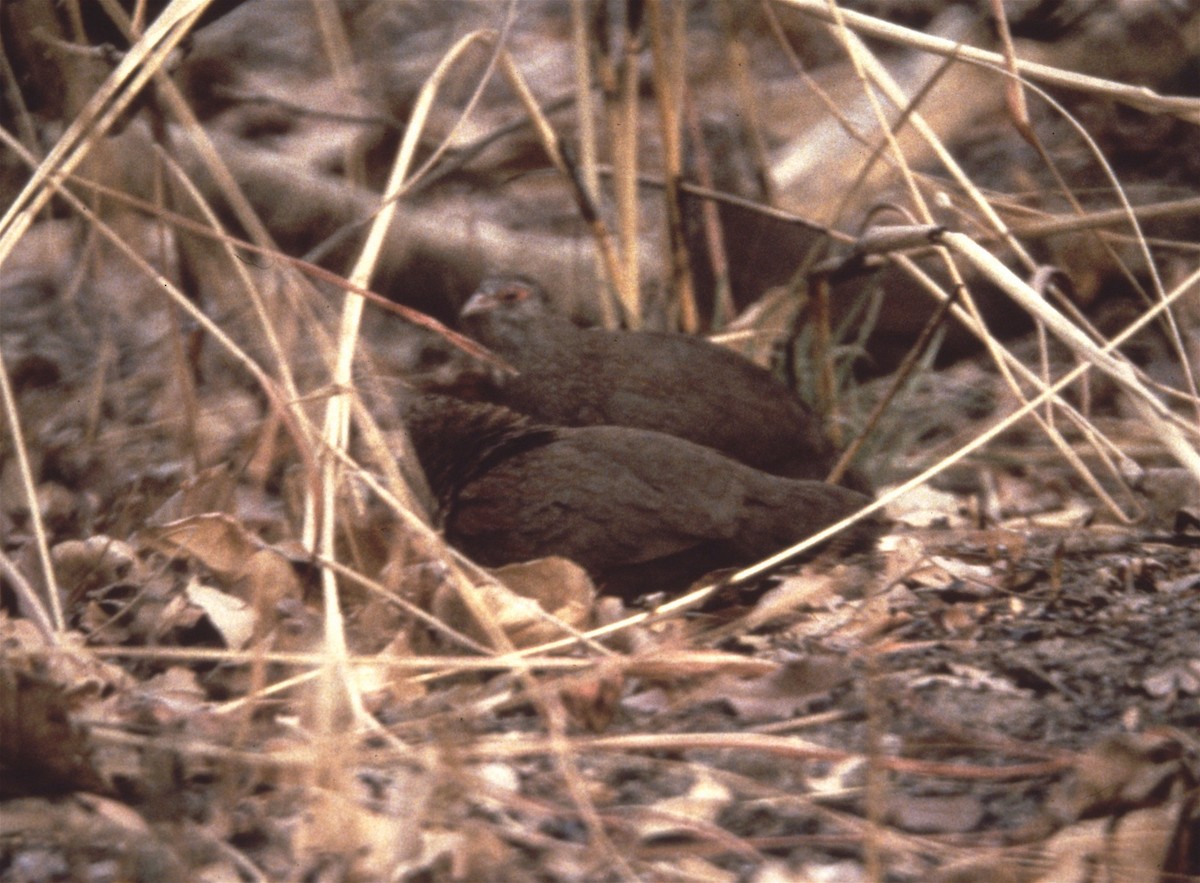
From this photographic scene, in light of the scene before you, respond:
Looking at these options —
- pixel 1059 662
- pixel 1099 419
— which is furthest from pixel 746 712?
pixel 1099 419

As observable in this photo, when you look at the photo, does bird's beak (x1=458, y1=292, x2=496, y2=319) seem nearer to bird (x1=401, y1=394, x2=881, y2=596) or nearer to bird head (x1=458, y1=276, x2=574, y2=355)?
bird head (x1=458, y1=276, x2=574, y2=355)

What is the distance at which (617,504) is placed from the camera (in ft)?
7.63

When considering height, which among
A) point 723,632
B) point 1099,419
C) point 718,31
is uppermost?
point 718,31

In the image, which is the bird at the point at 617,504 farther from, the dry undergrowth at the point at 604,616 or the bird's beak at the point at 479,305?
the bird's beak at the point at 479,305

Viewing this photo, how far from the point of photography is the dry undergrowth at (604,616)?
1.51 metres

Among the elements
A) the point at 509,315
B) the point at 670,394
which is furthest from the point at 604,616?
the point at 509,315

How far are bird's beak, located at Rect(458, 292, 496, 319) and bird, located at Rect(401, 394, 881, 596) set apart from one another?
812mm

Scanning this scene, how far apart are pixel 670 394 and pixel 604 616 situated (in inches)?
30.0

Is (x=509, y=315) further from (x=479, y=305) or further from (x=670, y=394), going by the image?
(x=670, y=394)

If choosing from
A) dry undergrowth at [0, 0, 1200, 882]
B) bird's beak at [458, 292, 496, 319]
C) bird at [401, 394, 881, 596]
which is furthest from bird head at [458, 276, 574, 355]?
bird at [401, 394, 881, 596]

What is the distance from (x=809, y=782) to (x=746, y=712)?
0.59ft

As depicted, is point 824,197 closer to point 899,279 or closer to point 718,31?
point 899,279

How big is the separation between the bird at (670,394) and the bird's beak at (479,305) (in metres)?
0.31

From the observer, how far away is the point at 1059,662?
75.5 inches
